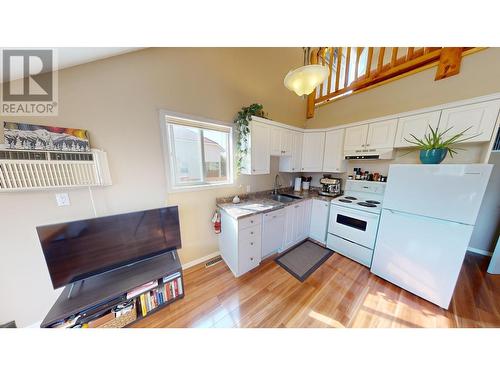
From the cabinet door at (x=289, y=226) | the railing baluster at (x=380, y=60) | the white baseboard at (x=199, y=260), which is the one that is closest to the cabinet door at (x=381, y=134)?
the railing baluster at (x=380, y=60)

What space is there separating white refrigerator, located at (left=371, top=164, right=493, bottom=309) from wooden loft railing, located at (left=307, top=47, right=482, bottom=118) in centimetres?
151

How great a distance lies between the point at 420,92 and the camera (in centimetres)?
197

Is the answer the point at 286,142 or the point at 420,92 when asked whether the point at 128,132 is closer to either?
the point at 286,142

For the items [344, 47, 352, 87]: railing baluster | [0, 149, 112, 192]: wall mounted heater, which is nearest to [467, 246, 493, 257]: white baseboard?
[344, 47, 352, 87]: railing baluster

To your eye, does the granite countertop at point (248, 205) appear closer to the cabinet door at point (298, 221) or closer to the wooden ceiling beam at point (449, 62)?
the cabinet door at point (298, 221)

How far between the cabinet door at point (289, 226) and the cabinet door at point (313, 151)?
39.7 inches

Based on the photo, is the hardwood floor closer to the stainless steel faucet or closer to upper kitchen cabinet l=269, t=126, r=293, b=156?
the stainless steel faucet

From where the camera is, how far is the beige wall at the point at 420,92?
1588 mm

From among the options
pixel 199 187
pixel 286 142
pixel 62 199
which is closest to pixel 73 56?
pixel 62 199
